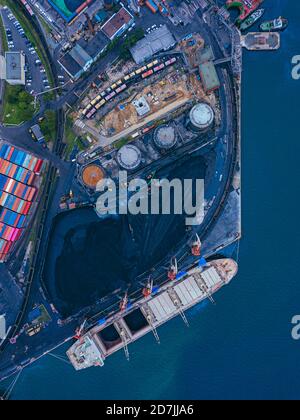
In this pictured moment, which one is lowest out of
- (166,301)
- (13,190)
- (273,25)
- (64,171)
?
(166,301)

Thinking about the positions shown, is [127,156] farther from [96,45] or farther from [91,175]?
[96,45]

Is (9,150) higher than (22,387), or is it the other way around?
(9,150)

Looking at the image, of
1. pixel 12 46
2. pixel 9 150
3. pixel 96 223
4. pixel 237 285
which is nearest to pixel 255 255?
pixel 237 285

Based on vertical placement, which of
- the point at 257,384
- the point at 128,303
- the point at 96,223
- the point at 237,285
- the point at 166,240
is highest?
the point at 96,223

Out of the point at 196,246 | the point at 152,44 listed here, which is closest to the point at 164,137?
the point at 152,44

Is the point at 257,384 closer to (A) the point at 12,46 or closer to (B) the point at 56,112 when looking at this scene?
(B) the point at 56,112

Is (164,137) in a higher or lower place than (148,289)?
higher

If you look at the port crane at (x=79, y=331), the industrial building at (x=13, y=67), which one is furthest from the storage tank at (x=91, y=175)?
the port crane at (x=79, y=331)
